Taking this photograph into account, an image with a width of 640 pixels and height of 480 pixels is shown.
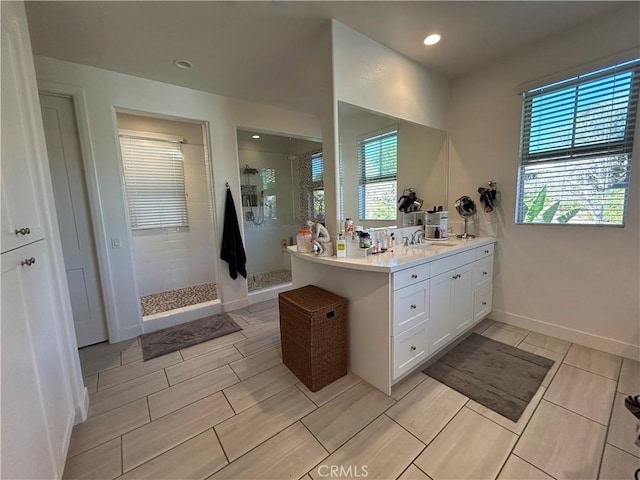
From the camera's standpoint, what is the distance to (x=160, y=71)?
2459mm

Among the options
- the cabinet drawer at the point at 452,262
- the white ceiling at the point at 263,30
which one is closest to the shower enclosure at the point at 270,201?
the white ceiling at the point at 263,30

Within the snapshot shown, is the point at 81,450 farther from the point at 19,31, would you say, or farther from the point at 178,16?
the point at 178,16

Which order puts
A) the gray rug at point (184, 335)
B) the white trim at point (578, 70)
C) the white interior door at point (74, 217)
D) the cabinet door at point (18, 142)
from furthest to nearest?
the gray rug at point (184, 335) < the white interior door at point (74, 217) < the white trim at point (578, 70) < the cabinet door at point (18, 142)

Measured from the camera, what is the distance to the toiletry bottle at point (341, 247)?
1.89 m

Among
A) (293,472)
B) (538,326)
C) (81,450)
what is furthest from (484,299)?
(81,450)

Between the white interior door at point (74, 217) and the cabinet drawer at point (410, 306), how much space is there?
→ 2833mm

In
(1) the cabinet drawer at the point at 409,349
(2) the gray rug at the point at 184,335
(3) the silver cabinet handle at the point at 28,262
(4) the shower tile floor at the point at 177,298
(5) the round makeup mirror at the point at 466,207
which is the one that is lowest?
(2) the gray rug at the point at 184,335

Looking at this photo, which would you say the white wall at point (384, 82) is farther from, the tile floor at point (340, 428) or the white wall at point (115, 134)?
the tile floor at point (340, 428)

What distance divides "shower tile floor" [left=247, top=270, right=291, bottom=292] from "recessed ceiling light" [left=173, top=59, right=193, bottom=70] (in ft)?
8.64

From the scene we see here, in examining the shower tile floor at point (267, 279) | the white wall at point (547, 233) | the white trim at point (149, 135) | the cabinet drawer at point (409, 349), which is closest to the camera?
the cabinet drawer at point (409, 349)

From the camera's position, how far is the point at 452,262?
208 cm

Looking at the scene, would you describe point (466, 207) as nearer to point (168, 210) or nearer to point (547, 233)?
point (547, 233)

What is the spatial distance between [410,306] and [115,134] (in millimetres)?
3114

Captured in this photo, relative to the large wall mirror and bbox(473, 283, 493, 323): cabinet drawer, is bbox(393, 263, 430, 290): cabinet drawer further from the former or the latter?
bbox(473, 283, 493, 323): cabinet drawer
